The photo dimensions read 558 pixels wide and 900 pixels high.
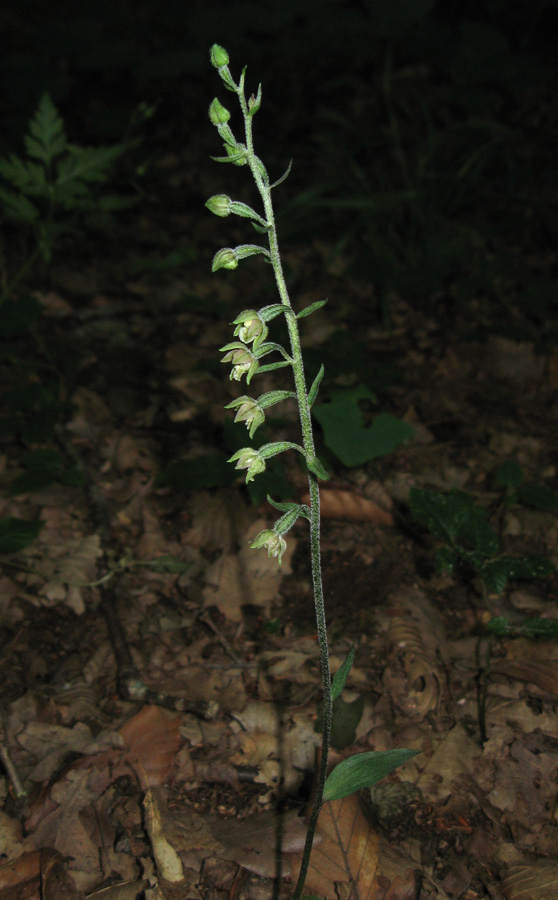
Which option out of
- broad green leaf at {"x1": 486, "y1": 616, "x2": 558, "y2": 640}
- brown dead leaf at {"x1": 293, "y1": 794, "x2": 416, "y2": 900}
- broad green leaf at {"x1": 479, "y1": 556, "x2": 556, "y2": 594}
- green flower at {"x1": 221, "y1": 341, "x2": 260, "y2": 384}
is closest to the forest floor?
brown dead leaf at {"x1": 293, "y1": 794, "x2": 416, "y2": 900}

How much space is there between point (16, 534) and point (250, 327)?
187 centimetres

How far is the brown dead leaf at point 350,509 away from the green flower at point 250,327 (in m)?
2.05

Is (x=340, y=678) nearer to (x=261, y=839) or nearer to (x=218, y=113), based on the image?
(x=261, y=839)

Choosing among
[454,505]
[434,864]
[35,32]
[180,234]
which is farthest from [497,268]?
[35,32]

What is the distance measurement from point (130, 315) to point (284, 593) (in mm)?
3381

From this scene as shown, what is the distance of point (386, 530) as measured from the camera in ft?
12.3

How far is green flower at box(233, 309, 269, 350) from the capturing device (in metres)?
1.81

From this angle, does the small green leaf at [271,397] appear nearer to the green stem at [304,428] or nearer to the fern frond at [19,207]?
the green stem at [304,428]

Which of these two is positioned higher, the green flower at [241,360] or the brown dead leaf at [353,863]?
the green flower at [241,360]

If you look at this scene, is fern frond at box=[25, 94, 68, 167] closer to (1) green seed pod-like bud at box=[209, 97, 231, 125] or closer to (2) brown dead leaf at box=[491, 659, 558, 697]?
(1) green seed pod-like bud at box=[209, 97, 231, 125]

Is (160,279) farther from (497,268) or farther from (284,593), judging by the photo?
(284,593)

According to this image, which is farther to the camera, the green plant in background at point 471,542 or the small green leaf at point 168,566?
the small green leaf at point 168,566

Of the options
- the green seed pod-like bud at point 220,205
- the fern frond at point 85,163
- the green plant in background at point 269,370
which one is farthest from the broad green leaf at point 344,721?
the fern frond at point 85,163

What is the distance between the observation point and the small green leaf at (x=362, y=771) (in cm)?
204
